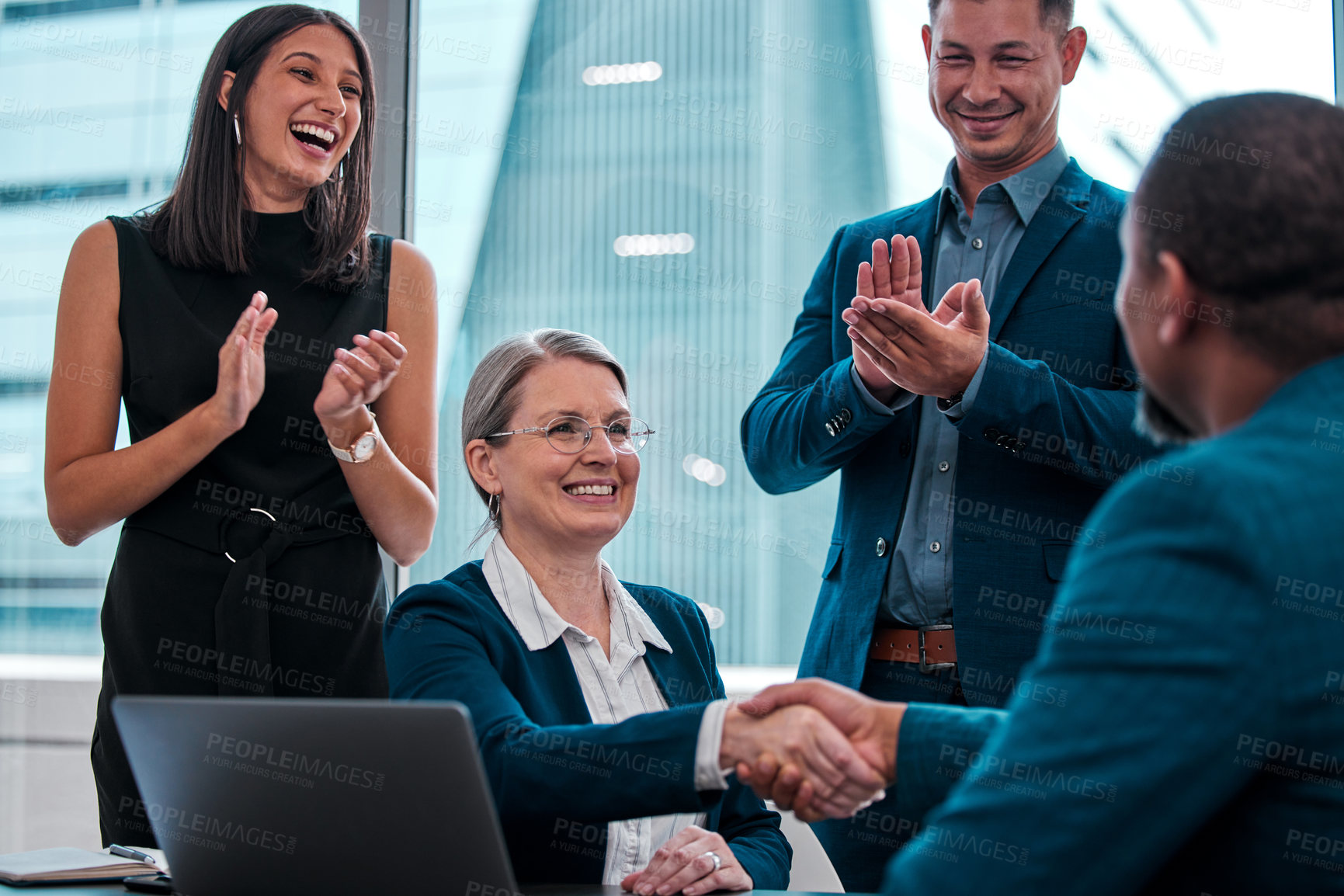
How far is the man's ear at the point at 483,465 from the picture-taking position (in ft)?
6.81

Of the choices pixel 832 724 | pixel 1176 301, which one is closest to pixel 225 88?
pixel 832 724

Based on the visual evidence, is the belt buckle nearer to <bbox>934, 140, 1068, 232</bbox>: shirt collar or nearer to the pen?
<bbox>934, 140, 1068, 232</bbox>: shirt collar

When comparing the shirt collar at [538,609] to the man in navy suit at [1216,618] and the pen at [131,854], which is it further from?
the man in navy suit at [1216,618]

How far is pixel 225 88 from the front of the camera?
7.48 feet

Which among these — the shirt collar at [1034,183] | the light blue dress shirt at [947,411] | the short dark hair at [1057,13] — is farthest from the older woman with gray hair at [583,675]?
the short dark hair at [1057,13]

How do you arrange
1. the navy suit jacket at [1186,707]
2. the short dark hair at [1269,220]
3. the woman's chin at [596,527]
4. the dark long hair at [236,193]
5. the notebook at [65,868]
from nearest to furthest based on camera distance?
the navy suit jacket at [1186,707], the short dark hair at [1269,220], the notebook at [65,868], the woman's chin at [596,527], the dark long hair at [236,193]

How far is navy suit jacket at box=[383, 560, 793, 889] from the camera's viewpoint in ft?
4.79

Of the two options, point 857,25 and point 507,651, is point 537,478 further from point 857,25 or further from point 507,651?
point 857,25

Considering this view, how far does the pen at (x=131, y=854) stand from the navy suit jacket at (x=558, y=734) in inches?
Result: 15.0

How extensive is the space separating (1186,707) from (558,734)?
908mm

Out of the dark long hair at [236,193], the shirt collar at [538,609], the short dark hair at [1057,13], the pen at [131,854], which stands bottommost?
the pen at [131,854]

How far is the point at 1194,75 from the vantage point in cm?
308

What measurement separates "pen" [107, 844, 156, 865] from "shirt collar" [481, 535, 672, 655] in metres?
0.60

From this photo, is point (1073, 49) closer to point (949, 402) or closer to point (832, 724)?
point (949, 402)
